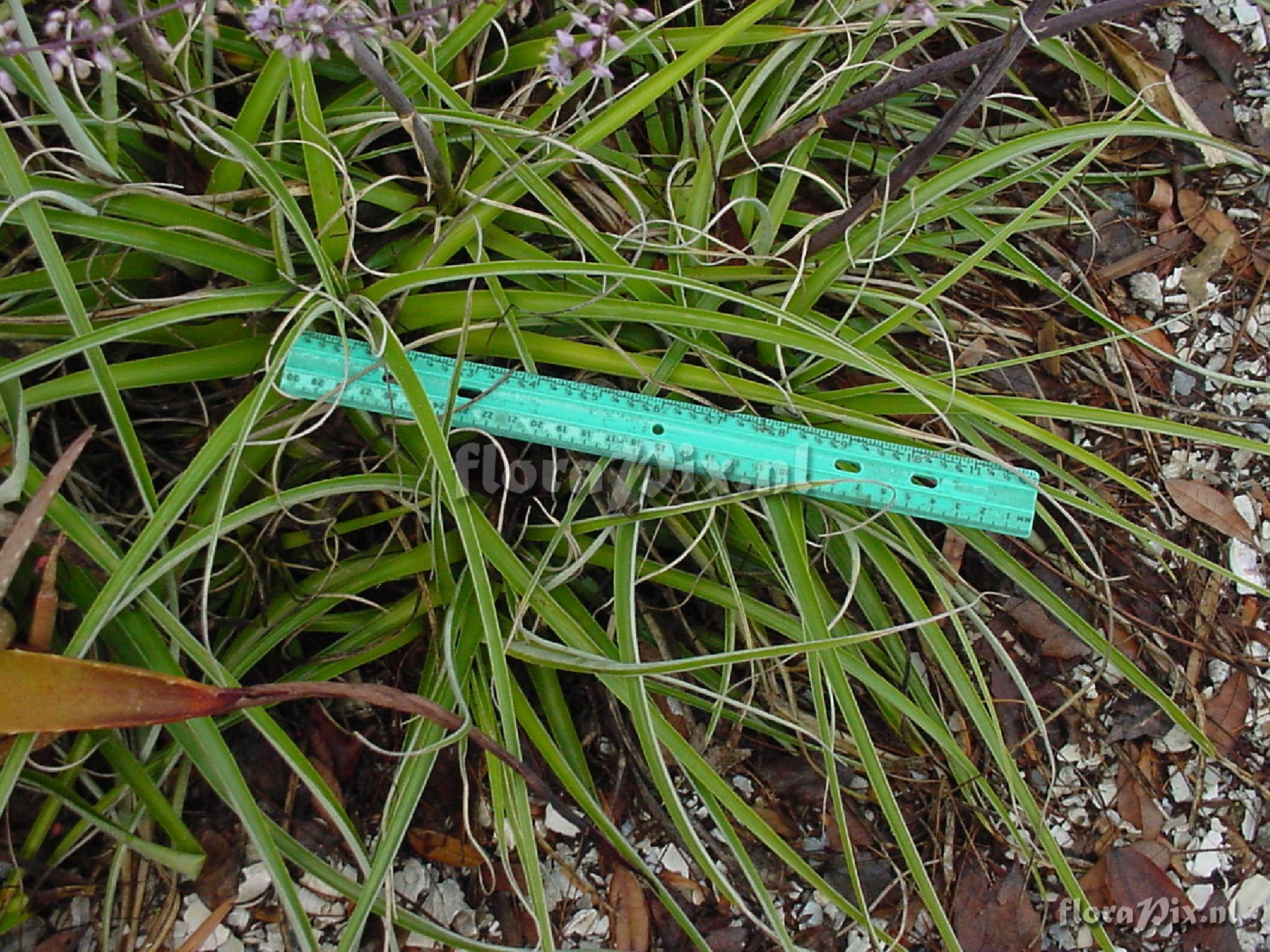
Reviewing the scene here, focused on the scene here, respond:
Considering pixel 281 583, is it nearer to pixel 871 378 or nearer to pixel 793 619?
pixel 793 619

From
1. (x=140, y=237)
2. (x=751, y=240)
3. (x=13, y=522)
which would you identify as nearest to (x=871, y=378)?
(x=751, y=240)

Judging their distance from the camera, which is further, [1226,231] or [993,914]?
[1226,231]

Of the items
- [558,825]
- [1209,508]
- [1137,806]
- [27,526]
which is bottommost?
[1137,806]

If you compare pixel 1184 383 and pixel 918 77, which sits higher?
pixel 918 77

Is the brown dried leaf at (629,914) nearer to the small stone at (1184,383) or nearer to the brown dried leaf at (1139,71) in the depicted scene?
the small stone at (1184,383)

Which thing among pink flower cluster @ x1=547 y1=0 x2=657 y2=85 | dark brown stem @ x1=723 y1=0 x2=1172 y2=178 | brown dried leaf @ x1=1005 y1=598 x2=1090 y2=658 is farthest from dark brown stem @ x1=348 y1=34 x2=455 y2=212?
brown dried leaf @ x1=1005 y1=598 x2=1090 y2=658

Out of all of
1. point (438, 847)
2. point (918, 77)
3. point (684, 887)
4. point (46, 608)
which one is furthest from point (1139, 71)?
point (46, 608)

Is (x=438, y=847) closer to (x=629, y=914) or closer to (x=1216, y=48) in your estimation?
(x=629, y=914)
